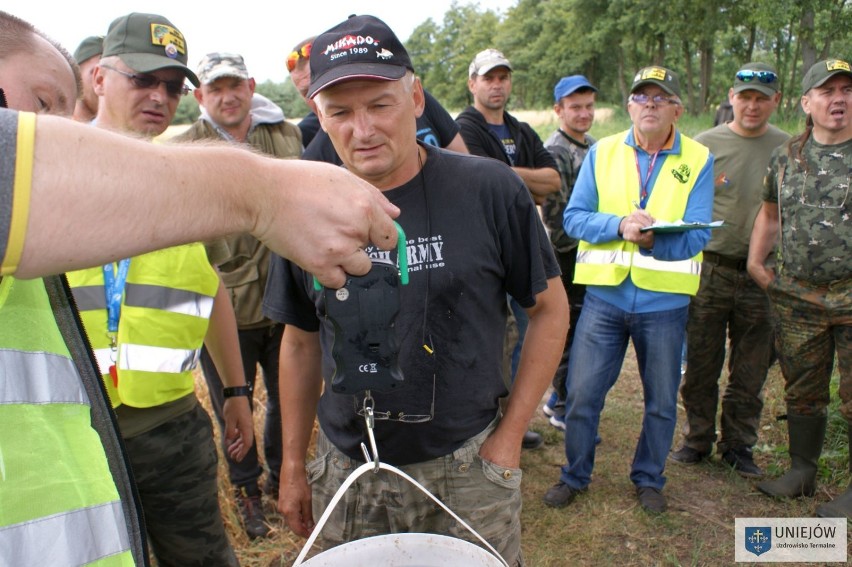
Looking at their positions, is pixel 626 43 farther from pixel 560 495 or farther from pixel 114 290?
pixel 114 290

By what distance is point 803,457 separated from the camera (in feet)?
14.1

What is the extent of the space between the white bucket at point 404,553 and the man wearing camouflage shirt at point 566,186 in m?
4.09

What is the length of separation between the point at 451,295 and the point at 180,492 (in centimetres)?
136

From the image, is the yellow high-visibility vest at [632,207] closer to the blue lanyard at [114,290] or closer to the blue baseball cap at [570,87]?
the blue baseball cap at [570,87]

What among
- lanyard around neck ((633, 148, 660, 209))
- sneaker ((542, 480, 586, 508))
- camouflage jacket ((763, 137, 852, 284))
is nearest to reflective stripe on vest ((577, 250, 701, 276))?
lanyard around neck ((633, 148, 660, 209))

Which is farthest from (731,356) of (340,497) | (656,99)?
(340,497)

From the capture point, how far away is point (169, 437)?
99.9 inches

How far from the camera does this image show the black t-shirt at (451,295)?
2.12 metres

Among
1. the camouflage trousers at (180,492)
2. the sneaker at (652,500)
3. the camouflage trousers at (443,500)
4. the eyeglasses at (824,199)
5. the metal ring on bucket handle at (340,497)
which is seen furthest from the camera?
the sneaker at (652,500)

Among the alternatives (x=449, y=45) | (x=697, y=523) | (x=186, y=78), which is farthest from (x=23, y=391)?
(x=449, y=45)

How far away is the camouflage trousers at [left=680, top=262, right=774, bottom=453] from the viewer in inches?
186

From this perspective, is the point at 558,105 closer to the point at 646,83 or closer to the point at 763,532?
the point at 646,83

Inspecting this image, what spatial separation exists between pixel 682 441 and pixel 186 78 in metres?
4.41

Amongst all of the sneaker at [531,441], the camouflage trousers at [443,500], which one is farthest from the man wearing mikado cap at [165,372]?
the sneaker at [531,441]
